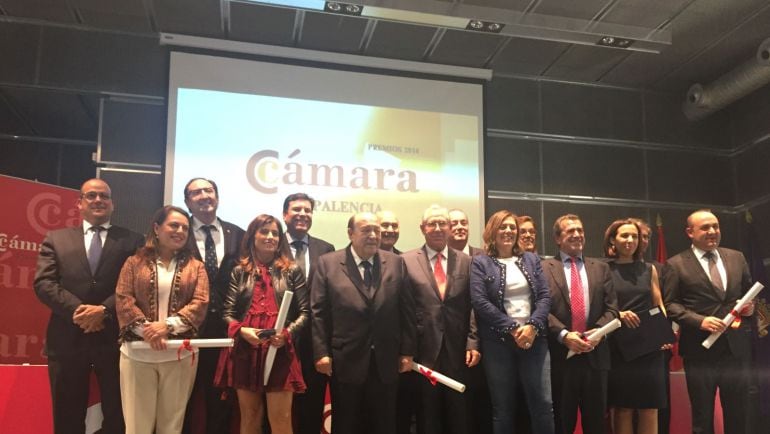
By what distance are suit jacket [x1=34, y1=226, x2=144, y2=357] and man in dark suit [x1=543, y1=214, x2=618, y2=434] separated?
2.25 meters

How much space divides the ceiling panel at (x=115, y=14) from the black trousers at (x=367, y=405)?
3383 millimetres

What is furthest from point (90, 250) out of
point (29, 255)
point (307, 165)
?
point (307, 165)

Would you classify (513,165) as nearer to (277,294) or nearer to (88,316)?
(277,294)

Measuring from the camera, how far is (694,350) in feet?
12.5

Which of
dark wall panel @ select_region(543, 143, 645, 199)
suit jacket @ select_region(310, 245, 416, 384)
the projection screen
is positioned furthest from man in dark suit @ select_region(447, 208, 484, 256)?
dark wall panel @ select_region(543, 143, 645, 199)

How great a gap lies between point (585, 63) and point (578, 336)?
3367mm

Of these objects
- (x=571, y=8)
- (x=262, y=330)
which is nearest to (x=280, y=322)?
(x=262, y=330)

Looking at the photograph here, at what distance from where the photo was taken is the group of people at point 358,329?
316 centimetres

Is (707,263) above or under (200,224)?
under

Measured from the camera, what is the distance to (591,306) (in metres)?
3.58

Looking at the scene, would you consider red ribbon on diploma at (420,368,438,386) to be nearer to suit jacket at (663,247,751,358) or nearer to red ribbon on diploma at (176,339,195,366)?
red ribbon on diploma at (176,339,195,366)

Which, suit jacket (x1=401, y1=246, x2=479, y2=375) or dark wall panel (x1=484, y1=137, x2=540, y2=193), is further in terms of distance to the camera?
dark wall panel (x1=484, y1=137, x2=540, y2=193)

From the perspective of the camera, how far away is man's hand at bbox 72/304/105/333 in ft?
10.6

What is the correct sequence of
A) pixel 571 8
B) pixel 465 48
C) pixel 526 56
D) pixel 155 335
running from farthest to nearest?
pixel 526 56, pixel 465 48, pixel 571 8, pixel 155 335
